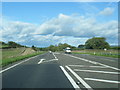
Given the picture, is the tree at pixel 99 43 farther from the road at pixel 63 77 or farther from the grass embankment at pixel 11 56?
the road at pixel 63 77

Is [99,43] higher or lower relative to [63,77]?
higher

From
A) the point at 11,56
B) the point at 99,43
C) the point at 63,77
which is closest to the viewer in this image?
the point at 63,77

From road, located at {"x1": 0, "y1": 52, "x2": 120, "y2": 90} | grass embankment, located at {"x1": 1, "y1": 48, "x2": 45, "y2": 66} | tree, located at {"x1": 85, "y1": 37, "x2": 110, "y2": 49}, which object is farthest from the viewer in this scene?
tree, located at {"x1": 85, "y1": 37, "x2": 110, "y2": 49}

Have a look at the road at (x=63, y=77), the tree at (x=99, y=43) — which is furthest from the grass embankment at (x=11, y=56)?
the tree at (x=99, y=43)

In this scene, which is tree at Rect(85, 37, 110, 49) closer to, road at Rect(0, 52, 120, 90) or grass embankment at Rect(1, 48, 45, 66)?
grass embankment at Rect(1, 48, 45, 66)

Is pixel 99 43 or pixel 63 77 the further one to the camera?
pixel 99 43

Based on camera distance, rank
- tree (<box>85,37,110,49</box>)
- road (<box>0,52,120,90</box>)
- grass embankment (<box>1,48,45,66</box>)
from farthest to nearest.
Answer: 1. tree (<box>85,37,110,49</box>)
2. grass embankment (<box>1,48,45,66</box>)
3. road (<box>0,52,120,90</box>)

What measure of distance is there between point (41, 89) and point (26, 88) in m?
0.66

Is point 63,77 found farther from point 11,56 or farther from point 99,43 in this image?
point 99,43

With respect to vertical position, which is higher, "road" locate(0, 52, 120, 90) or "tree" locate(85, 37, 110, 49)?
"tree" locate(85, 37, 110, 49)

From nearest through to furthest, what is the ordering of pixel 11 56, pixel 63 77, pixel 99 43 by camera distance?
pixel 63 77 < pixel 11 56 < pixel 99 43

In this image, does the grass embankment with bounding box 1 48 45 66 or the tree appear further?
the tree

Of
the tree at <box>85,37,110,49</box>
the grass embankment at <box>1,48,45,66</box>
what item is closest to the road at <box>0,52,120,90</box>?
the grass embankment at <box>1,48,45,66</box>

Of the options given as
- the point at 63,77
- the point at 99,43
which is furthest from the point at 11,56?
the point at 99,43
